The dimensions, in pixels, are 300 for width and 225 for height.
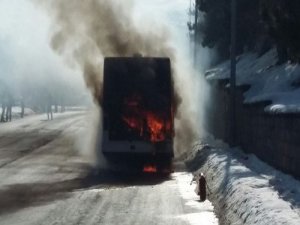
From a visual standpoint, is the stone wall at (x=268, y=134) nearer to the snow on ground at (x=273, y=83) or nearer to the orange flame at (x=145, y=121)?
the snow on ground at (x=273, y=83)

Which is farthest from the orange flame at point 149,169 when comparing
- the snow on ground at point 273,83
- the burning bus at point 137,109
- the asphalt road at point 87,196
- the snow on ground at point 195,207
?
the snow on ground at point 273,83

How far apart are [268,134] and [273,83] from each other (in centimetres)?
547

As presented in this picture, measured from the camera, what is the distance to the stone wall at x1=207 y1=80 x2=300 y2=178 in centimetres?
1491

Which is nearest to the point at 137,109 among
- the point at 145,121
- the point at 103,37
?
the point at 145,121

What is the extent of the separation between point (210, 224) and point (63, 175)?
387 inches

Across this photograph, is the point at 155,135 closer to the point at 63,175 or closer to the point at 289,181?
the point at 63,175

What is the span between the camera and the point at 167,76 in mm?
23375

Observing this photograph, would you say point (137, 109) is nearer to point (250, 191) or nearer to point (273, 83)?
point (273, 83)

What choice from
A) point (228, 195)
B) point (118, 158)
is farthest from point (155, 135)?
point (228, 195)

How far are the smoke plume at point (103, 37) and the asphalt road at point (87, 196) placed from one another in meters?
11.4

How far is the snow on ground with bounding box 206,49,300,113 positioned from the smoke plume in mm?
5156

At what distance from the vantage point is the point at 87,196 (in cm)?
1702

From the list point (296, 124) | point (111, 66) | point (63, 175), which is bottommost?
point (63, 175)

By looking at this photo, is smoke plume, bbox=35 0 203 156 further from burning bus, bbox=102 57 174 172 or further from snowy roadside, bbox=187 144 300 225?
snowy roadside, bbox=187 144 300 225
